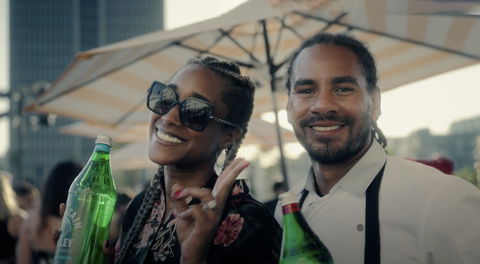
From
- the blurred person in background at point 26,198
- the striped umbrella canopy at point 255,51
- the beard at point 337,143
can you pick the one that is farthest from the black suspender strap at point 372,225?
the blurred person in background at point 26,198

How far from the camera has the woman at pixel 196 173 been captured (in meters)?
1.74

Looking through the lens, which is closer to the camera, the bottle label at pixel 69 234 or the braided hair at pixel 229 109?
→ the bottle label at pixel 69 234

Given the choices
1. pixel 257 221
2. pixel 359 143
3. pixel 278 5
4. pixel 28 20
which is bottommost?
pixel 257 221

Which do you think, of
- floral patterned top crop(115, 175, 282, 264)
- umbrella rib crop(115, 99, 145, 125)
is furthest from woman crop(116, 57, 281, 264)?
umbrella rib crop(115, 99, 145, 125)

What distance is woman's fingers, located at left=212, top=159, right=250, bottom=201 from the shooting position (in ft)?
4.95

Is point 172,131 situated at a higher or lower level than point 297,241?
higher

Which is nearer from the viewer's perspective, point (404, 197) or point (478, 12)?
point (478, 12)

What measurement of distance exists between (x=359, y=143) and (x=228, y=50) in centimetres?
317

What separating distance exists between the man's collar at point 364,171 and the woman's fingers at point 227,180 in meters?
0.56

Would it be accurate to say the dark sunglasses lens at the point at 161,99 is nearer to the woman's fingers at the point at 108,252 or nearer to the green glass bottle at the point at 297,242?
the woman's fingers at the point at 108,252

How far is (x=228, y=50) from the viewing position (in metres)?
4.86

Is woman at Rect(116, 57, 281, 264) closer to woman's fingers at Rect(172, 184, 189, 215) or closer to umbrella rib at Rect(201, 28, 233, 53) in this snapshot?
woman's fingers at Rect(172, 184, 189, 215)

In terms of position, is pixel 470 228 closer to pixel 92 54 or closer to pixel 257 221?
pixel 257 221

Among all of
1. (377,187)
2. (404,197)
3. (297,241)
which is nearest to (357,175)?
(377,187)
